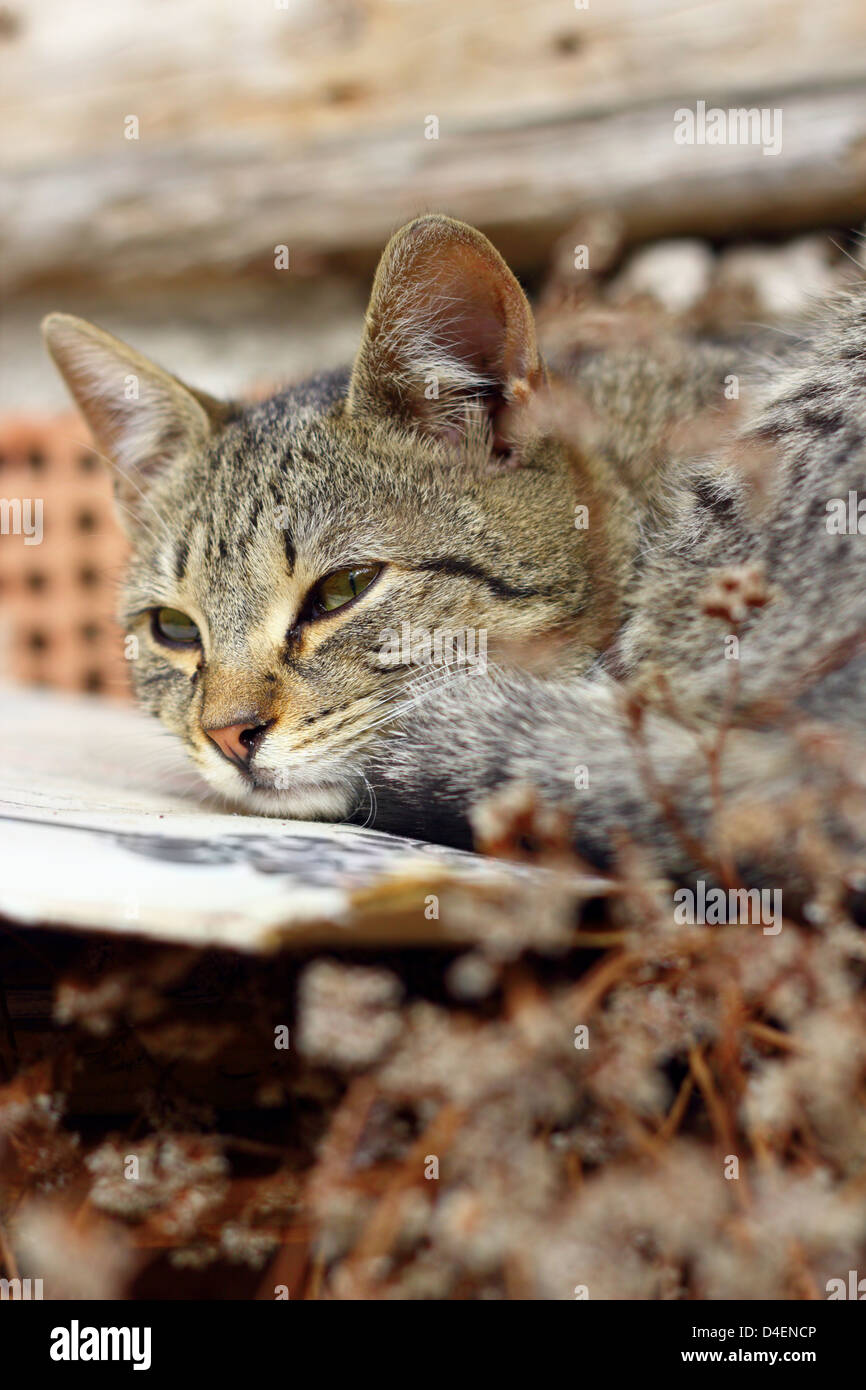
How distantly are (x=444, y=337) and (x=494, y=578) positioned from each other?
32 centimetres

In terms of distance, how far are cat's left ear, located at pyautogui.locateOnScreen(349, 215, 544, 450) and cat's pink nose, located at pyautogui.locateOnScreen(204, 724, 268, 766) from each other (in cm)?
46

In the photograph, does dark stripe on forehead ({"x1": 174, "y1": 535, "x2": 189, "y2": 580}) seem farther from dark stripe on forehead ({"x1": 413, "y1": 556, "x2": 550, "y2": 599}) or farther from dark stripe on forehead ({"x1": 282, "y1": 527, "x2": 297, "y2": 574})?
dark stripe on forehead ({"x1": 413, "y1": 556, "x2": 550, "y2": 599})

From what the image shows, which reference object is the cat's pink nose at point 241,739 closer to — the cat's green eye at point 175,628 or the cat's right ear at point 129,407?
the cat's green eye at point 175,628

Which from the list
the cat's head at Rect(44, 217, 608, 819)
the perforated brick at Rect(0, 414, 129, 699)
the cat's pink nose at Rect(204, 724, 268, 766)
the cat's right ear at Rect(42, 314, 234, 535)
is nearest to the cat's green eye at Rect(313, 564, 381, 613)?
the cat's head at Rect(44, 217, 608, 819)

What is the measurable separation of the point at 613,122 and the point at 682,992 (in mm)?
2177

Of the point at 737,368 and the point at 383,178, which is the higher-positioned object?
the point at 383,178

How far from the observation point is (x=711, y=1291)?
72cm

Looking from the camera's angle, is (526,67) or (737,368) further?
(526,67)

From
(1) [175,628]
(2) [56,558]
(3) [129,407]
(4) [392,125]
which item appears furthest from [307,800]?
(4) [392,125]

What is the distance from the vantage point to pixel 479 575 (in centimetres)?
133

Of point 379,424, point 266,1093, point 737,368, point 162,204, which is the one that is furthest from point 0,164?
point 266,1093

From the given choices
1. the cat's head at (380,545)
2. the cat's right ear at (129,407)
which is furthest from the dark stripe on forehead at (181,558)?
the cat's right ear at (129,407)

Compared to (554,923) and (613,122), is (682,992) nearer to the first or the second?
(554,923)

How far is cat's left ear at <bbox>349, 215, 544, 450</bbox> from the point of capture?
1.27 meters
